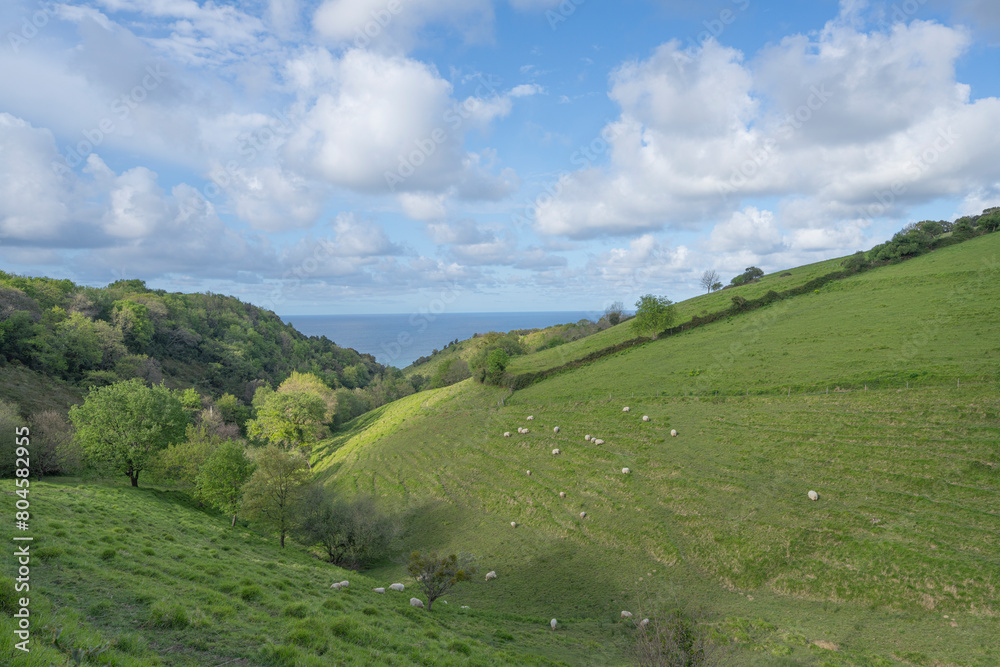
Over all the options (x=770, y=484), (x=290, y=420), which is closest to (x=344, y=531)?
(x=770, y=484)

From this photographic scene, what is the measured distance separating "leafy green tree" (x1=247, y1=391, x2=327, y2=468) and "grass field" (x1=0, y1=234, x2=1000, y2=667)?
20303 mm

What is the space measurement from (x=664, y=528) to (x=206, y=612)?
2644cm

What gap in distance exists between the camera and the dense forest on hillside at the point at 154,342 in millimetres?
69562

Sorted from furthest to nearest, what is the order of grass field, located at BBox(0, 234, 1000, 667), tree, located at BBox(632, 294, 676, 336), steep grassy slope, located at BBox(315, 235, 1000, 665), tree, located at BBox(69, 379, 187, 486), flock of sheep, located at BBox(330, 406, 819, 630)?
1. tree, located at BBox(632, 294, 676, 336)
2. tree, located at BBox(69, 379, 187, 486)
3. steep grassy slope, located at BBox(315, 235, 1000, 665)
4. flock of sheep, located at BBox(330, 406, 819, 630)
5. grass field, located at BBox(0, 234, 1000, 667)

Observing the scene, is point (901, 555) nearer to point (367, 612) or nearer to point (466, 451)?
point (367, 612)

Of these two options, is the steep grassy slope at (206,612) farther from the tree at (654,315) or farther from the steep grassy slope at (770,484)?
the tree at (654,315)

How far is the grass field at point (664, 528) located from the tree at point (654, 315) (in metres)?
10.2

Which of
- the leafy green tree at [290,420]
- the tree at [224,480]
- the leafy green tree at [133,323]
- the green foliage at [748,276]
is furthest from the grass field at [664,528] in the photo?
the leafy green tree at [133,323]

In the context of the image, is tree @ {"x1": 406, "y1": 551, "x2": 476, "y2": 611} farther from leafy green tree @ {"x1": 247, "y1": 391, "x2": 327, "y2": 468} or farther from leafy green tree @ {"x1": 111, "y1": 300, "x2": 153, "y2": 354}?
leafy green tree @ {"x1": 111, "y1": 300, "x2": 153, "y2": 354}

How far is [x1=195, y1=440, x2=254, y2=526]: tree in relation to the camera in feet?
115

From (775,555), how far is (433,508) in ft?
90.5

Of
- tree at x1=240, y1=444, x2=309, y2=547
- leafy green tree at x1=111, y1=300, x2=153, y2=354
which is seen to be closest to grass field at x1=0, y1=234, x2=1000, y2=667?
tree at x1=240, y1=444, x2=309, y2=547

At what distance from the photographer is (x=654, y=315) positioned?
2457 inches

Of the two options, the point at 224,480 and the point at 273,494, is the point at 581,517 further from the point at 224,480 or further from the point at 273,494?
the point at 224,480
